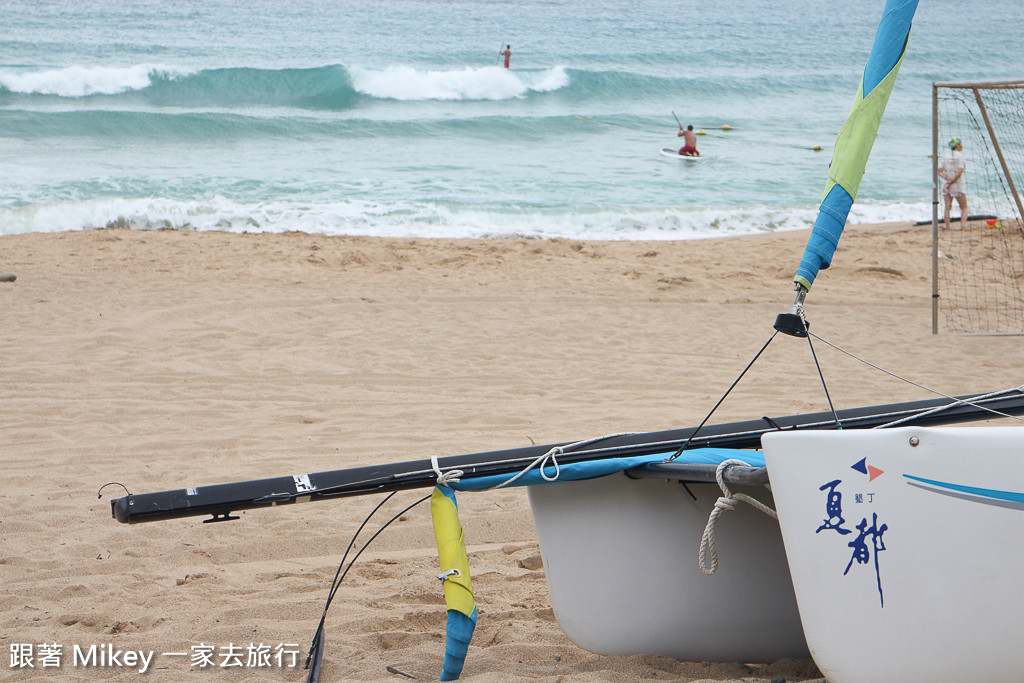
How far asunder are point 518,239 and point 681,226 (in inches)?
128

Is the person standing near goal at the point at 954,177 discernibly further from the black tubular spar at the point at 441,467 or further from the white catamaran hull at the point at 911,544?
the white catamaran hull at the point at 911,544

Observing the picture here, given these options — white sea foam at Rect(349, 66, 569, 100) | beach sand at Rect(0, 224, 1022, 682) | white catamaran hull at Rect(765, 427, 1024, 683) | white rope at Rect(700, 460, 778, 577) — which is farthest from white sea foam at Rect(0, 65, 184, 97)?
white catamaran hull at Rect(765, 427, 1024, 683)

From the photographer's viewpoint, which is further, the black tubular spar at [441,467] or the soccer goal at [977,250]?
the soccer goal at [977,250]

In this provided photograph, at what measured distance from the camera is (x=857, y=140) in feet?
8.92

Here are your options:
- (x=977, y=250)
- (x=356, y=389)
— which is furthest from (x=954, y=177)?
(x=356, y=389)

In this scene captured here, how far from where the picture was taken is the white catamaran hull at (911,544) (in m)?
2.09

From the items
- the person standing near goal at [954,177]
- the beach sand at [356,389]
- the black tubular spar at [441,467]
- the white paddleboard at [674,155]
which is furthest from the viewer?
the white paddleboard at [674,155]

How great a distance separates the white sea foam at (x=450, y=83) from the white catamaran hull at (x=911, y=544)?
22.8 m

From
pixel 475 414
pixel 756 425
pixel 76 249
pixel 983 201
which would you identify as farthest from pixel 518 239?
pixel 756 425

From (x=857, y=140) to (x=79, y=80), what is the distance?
23.4 meters

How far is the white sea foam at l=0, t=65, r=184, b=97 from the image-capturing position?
21141 millimetres

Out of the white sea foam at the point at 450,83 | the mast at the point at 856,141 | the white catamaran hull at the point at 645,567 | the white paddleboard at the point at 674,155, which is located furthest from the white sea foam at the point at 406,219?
the white sea foam at the point at 450,83

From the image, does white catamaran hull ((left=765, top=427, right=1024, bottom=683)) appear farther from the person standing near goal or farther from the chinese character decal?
the person standing near goal

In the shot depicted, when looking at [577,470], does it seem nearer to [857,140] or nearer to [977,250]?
[857,140]
